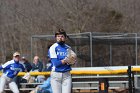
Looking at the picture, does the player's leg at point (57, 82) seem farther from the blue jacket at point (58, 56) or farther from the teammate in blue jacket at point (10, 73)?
Answer: the teammate in blue jacket at point (10, 73)

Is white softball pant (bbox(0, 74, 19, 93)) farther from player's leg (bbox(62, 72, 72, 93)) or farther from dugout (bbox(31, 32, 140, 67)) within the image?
dugout (bbox(31, 32, 140, 67))

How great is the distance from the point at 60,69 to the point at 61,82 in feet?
0.82

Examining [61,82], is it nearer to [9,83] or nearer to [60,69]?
[60,69]

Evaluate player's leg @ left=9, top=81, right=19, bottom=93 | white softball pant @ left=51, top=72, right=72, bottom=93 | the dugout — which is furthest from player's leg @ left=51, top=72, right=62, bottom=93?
the dugout

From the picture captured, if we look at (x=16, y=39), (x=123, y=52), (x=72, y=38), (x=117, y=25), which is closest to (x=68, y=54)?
(x=72, y=38)

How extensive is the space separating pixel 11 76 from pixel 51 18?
2229cm

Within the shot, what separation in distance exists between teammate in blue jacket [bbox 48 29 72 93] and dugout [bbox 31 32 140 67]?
34.1 ft

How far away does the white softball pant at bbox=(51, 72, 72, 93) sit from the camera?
29.9 feet

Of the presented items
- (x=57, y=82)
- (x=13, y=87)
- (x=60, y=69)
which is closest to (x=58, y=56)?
(x=60, y=69)

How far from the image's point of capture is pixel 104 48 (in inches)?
886

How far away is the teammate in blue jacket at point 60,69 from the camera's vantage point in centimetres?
912

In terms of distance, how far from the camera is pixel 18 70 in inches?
→ 523

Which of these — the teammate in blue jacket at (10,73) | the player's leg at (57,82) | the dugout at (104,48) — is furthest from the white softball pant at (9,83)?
the dugout at (104,48)

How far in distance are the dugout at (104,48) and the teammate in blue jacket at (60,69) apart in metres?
10.4
